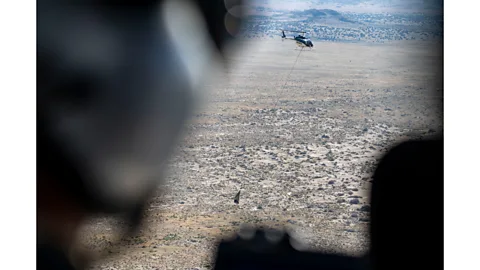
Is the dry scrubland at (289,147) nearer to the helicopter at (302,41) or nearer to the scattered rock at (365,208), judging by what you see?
the scattered rock at (365,208)

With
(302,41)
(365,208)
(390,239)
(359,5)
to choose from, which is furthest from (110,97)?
(359,5)

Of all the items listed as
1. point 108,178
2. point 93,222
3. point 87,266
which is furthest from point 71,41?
point 87,266

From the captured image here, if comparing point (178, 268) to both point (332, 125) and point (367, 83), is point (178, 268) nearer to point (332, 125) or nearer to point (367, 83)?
point (332, 125)

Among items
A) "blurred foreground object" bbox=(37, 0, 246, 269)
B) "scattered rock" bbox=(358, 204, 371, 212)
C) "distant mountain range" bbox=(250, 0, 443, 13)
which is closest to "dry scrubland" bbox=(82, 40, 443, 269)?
"scattered rock" bbox=(358, 204, 371, 212)

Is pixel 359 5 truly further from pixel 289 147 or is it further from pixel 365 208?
pixel 365 208

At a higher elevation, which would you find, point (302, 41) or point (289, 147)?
point (289, 147)
